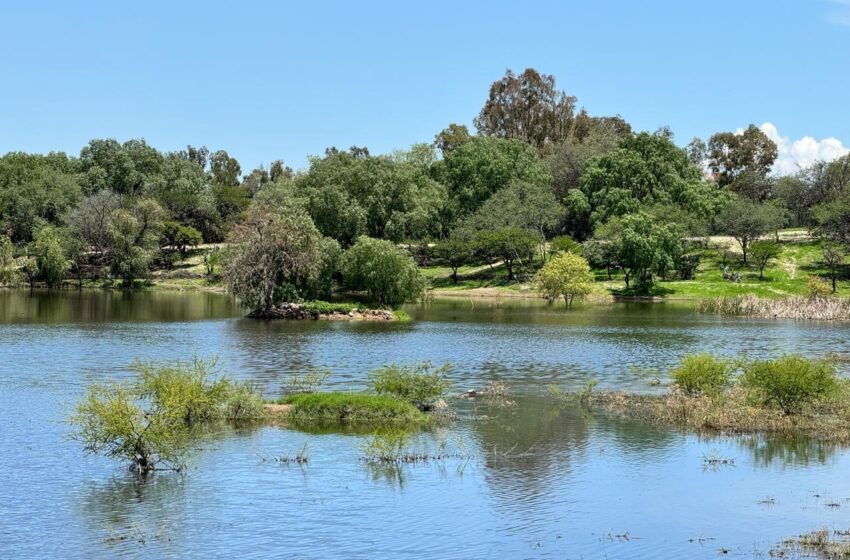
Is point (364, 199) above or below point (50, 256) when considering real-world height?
above

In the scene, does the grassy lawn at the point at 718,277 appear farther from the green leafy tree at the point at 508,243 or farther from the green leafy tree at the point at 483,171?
the green leafy tree at the point at 483,171

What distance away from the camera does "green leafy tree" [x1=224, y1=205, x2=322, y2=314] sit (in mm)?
80188

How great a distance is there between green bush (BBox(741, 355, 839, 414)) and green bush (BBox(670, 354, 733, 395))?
2.58 m

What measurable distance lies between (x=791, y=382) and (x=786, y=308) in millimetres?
54863

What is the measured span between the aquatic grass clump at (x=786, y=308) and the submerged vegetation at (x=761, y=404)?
→ 1898 inches

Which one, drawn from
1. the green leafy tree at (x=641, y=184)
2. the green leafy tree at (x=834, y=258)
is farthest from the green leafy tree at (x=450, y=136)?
the green leafy tree at (x=834, y=258)

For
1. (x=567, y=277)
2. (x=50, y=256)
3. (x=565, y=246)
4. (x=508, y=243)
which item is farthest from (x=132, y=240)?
(x=567, y=277)

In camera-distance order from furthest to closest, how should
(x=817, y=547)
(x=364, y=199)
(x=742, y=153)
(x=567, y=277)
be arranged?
(x=742, y=153) → (x=364, y=199) → (x=567, y=277) → (x=817, y=547)

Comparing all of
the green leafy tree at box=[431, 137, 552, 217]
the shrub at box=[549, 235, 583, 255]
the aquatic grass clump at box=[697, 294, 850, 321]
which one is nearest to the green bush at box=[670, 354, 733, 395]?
the aquatic grass clump at box=[697, 294, 850, 321]

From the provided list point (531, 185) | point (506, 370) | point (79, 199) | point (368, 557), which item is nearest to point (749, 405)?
point (506, 370)

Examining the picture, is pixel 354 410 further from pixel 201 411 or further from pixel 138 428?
pixel 138 428

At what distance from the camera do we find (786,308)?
3455 inches

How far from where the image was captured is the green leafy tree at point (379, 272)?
85812 millimetres

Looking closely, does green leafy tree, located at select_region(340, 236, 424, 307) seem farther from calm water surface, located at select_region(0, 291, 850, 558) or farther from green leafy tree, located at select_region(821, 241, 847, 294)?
green leafy tree, located at select_region(821, 241, 847, 294)
